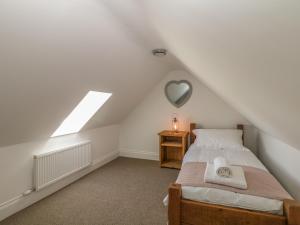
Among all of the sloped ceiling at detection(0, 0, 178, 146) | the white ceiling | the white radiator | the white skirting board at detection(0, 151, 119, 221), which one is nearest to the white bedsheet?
the white ceiling

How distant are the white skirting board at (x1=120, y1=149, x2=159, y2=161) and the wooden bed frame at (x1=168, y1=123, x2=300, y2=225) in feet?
8.04

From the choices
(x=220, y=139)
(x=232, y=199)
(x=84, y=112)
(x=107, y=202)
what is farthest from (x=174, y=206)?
(x=84, y=112)

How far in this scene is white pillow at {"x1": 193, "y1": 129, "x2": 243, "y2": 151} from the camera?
3.05m

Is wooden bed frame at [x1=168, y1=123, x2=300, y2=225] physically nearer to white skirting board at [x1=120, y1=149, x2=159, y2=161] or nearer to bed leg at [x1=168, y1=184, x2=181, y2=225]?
bed leg at [x1=168, y1=184, x2=181, y2=225]

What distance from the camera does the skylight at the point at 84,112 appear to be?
3.03 metres

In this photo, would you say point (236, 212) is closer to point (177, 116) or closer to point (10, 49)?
point (10, 49)

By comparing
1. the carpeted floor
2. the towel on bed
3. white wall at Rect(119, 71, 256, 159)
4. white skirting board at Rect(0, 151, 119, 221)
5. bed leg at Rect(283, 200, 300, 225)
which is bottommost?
the carpeted floor

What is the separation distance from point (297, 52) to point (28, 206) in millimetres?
2833

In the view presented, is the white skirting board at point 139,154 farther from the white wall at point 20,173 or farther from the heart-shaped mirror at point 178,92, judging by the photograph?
the white wall at point 20,173

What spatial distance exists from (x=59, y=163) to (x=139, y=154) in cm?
189

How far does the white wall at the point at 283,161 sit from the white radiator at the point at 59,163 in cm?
280

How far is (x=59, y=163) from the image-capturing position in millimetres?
2604

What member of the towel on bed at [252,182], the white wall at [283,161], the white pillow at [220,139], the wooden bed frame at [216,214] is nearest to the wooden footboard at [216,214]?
the wooden bed frame at [216,214]

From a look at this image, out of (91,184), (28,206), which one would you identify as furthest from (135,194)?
(28,206)
